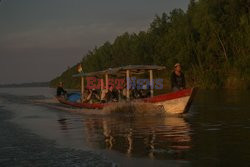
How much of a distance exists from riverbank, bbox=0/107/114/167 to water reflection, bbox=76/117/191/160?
98 centimetres

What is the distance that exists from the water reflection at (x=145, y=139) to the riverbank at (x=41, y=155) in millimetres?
983

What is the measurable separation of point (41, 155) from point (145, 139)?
11.4 ft

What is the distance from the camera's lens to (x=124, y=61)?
113 m

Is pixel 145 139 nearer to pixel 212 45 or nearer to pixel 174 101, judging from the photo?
pixel 174 101

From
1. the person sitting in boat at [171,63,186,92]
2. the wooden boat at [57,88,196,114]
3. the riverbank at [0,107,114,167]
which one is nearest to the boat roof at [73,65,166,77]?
the wooden boat at [57,88,196,114]

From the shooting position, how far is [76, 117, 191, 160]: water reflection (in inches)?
442

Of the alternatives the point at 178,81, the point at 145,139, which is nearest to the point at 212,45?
the point at 178,81

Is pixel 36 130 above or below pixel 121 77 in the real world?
below

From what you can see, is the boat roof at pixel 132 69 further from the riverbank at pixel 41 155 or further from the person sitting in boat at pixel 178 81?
the riverbank at pixel 41 155

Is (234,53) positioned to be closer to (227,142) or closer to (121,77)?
(121,77)

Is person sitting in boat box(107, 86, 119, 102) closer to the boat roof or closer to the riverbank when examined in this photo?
the boat roof

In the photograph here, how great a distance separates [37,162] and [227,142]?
16.8ft

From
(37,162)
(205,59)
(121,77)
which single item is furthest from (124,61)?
(37,162)

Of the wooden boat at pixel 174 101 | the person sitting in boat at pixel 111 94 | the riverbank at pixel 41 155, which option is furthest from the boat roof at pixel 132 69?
the riverbank at pixel 41 155
